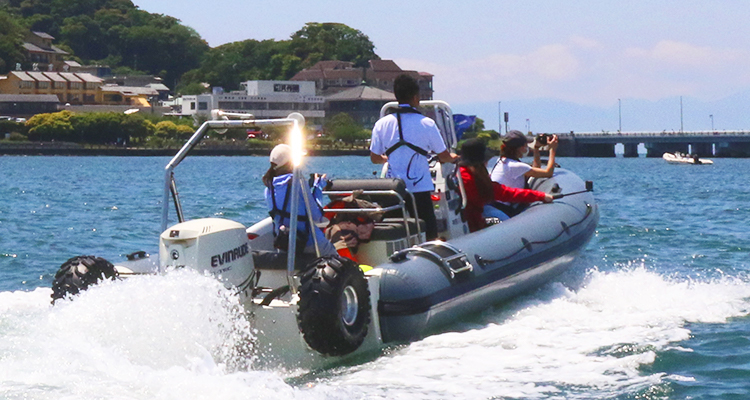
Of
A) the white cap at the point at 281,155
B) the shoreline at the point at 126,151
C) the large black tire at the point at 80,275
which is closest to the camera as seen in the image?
the large black tire at the point at 80,275

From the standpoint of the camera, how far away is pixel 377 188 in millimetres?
8883

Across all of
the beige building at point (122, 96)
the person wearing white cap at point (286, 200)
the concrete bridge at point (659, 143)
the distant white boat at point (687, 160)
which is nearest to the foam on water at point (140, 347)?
the person wearing white cap at point (286, 200)

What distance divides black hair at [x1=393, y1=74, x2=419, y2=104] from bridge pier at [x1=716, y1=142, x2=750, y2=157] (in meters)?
117

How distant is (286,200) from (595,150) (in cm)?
12738

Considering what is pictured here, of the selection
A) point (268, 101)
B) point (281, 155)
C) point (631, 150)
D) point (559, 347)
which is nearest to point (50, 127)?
point (268, 101)

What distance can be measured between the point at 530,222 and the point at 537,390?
3.50 m

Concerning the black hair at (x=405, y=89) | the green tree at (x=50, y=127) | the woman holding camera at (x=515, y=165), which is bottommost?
the woman holding camera at (x=515, y=165)

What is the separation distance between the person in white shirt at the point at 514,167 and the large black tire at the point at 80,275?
187 inches

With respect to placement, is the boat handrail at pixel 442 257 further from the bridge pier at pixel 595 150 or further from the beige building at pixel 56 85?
the beige building at pixel 56 85

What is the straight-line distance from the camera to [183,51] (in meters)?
194

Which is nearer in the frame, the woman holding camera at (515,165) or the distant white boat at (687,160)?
the woman holding camera at (515,165)

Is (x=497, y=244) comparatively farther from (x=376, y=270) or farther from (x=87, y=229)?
(x=87, y=229)

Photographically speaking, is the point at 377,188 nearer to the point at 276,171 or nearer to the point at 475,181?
the point at 276,171

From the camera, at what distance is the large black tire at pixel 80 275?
24.9 feet
